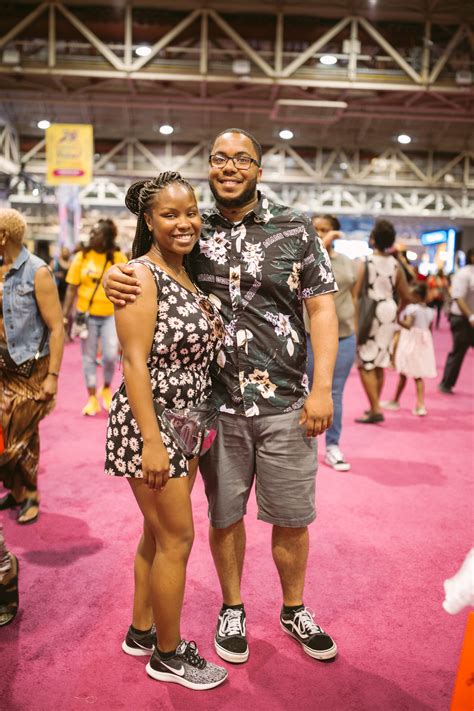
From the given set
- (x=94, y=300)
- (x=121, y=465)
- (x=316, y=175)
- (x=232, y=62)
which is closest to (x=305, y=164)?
(x=316, y=175)

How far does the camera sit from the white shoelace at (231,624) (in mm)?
2385

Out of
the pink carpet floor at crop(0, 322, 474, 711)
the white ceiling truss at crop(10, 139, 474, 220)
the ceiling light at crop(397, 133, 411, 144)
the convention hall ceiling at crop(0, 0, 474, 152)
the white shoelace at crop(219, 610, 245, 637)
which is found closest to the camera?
the pink carpet floor at crop(0, 322, 474, 711)

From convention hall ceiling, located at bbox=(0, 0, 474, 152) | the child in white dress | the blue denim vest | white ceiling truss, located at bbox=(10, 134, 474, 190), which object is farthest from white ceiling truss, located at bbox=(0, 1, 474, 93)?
the blue denim vest

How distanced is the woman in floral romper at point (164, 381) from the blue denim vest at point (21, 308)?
1.27 meters

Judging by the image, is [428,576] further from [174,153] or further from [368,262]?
[174,153]

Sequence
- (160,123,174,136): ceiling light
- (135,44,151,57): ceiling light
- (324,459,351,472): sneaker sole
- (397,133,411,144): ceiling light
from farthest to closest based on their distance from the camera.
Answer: (397,133,411,144): ceiling light → (160,123,174,136): ceiling light → (135,44,151,57): ceiling light → (324,459,351,472): sneaker sole

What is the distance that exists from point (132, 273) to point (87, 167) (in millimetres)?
11399

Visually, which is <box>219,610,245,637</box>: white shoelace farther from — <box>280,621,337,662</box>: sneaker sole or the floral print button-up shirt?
the floral print button-up shirt

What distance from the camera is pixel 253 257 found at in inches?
88.6

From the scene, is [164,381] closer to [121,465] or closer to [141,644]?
[121,465]

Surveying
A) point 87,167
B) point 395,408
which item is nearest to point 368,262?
point 395,408

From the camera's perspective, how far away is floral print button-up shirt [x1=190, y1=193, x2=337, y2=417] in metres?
2.26

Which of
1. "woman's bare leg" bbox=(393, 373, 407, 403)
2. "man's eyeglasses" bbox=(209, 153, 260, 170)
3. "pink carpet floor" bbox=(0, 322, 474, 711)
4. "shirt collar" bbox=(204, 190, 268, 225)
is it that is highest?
"man's eyeglasses" bbox=(209, 153, 260, 170)

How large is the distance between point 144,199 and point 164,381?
1.96 ft
